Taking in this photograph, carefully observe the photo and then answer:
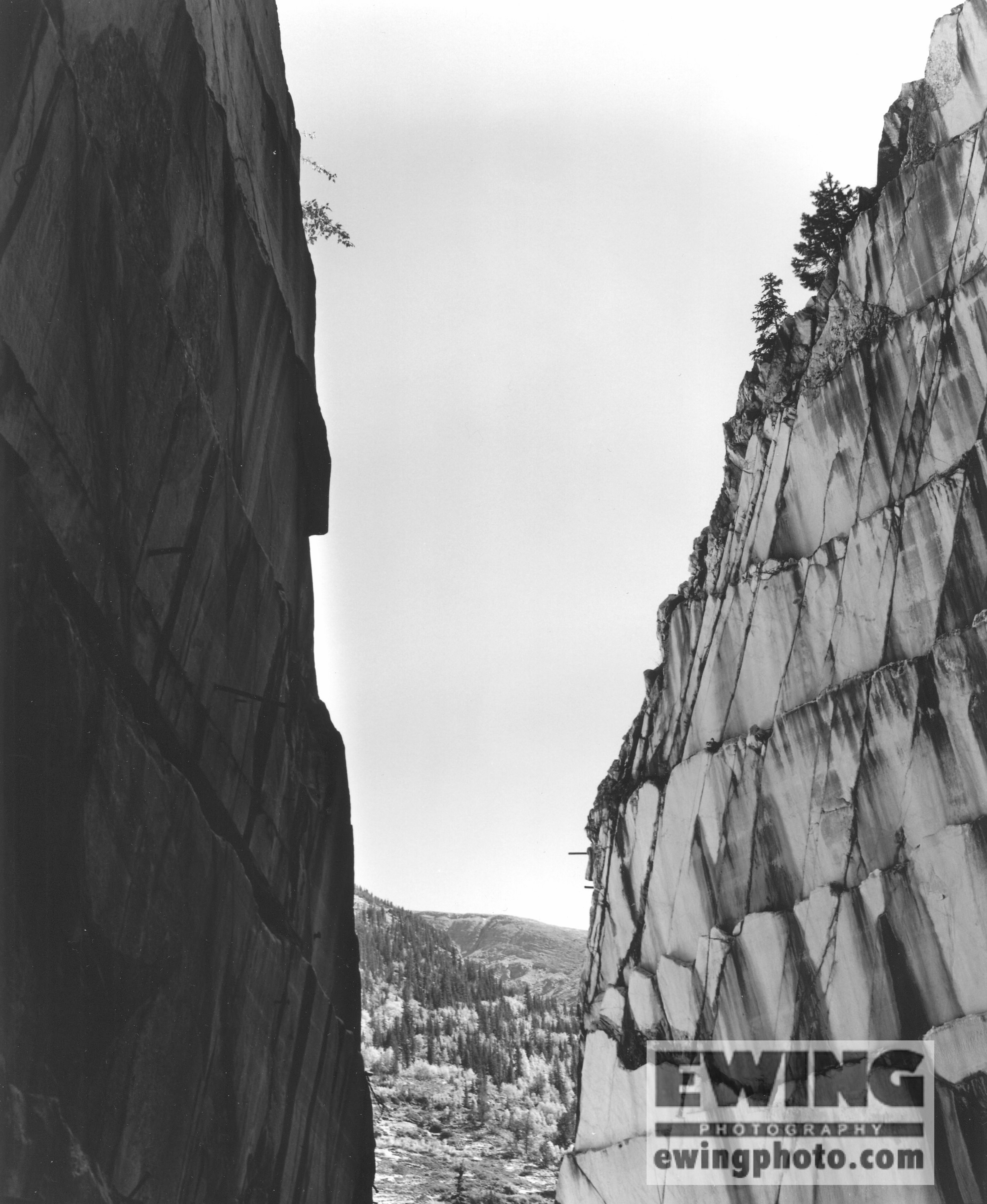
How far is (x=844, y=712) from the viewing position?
35.6m

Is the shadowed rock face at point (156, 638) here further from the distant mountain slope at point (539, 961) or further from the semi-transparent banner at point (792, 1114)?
the distant mountain slope at point (539, 961)

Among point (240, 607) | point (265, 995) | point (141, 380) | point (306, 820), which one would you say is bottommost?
point (265, 995)

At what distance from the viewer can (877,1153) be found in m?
30.6

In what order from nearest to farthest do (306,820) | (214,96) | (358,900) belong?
1. (214,96)
2. (306,820)
3. (358,900)

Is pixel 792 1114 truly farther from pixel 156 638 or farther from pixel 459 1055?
pixel 459 1055

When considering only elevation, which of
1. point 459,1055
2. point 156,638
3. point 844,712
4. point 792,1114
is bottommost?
point 792,1114

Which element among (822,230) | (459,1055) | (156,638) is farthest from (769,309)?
(459,1055)

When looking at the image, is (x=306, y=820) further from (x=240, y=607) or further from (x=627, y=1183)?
(x=627, y=1183)

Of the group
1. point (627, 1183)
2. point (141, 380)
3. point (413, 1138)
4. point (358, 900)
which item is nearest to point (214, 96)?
point (141, 380)

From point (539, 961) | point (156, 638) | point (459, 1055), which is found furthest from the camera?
point (539, 961)

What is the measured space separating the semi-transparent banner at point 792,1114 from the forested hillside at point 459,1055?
120ft

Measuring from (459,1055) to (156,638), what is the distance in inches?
3410

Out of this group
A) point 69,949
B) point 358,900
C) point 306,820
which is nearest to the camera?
point 69,949

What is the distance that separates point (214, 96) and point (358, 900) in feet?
425
